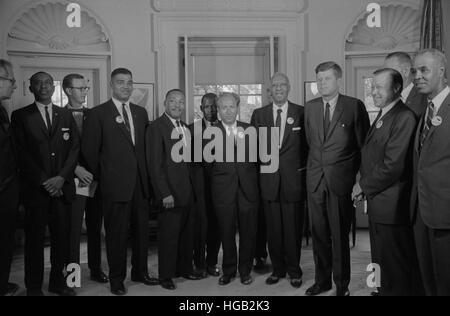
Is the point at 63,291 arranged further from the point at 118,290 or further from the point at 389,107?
the point at 389,107

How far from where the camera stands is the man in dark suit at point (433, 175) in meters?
2.11

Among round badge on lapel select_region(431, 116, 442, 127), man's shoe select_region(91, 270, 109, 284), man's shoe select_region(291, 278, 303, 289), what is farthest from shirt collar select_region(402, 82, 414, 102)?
man's shoe select_region(91, 270, 109, 284)

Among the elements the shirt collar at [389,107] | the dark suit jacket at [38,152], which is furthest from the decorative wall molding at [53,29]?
the shirt collar at [389,107]

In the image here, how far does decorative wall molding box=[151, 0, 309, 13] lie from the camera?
4.15 meters

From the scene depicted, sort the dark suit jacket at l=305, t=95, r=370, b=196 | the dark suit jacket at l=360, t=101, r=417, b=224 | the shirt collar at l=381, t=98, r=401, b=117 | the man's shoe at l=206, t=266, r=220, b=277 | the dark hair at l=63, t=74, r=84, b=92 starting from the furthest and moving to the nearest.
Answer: the man's shoe at l=206, t=266, r=220, b=277 → the dark hair at l=63, t=74, r=84, b=92 → the dark suit jacket at l=305, t=95, r=370, b=196 → the shirt collar at l=381, t=98, r=401, b=117 → the dark suit jacket at l=360, t=101, r=417, b=224

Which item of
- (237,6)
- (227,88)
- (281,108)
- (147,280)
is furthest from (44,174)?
(237,6)

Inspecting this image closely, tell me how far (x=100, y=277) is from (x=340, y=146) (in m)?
1.88

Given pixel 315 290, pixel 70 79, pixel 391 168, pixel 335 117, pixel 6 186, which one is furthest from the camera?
pixel 70 79

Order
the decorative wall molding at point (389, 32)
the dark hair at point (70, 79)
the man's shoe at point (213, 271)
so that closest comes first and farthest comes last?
the dark hair at point (70, 79)
the man's shoe at point (213, 271)
the decorative wall molding at point (389, 32)

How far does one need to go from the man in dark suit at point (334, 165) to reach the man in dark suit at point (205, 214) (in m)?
0.79

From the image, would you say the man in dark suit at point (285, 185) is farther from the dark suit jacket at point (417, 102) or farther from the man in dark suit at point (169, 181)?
the dark suit jacket at point (417, 102)

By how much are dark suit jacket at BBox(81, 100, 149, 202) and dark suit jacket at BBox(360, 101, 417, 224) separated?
1.45 metres

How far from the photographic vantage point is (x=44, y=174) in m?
2.73

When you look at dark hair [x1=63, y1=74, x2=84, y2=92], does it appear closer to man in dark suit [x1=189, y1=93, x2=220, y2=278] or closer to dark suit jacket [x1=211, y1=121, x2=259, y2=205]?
man in dark suit [x1=189, y1=93, x2=220, y2=278]
